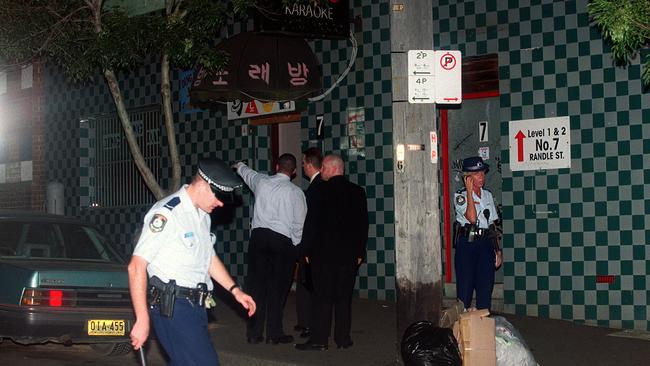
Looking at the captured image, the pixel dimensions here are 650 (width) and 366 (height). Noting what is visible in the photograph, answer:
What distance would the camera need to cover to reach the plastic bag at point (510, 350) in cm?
862

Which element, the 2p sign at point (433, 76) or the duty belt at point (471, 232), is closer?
the 2p sign at point (433, 76)

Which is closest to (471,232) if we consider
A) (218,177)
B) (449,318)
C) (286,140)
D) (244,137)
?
(449,318)

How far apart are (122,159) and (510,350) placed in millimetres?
11895

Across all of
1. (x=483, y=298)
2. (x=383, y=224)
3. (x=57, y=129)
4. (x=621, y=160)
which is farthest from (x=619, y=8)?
(x=57, y=129)

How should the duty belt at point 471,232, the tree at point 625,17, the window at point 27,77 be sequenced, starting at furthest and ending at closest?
the window at point 27,77
the duty belt at point 471,232
the tree at point 625,17

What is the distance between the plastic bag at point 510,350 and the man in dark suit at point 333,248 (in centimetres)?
217

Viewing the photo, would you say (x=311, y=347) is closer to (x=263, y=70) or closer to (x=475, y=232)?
(x=475, y=232)

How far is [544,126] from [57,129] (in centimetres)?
1127

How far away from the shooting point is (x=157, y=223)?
6.08 meters

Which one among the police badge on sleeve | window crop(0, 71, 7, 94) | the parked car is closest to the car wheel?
the parked car

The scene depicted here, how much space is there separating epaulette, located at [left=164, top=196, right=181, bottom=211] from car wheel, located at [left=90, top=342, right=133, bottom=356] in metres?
5.16

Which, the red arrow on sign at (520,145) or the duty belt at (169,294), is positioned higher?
the red arrow on sign at (520,145)

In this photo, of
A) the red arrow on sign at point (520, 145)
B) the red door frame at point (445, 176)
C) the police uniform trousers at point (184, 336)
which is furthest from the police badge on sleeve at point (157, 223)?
the red door frame at point (445, 176)

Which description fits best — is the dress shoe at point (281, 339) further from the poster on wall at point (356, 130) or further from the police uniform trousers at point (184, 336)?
the police uniform trousers at point (184, 336)
